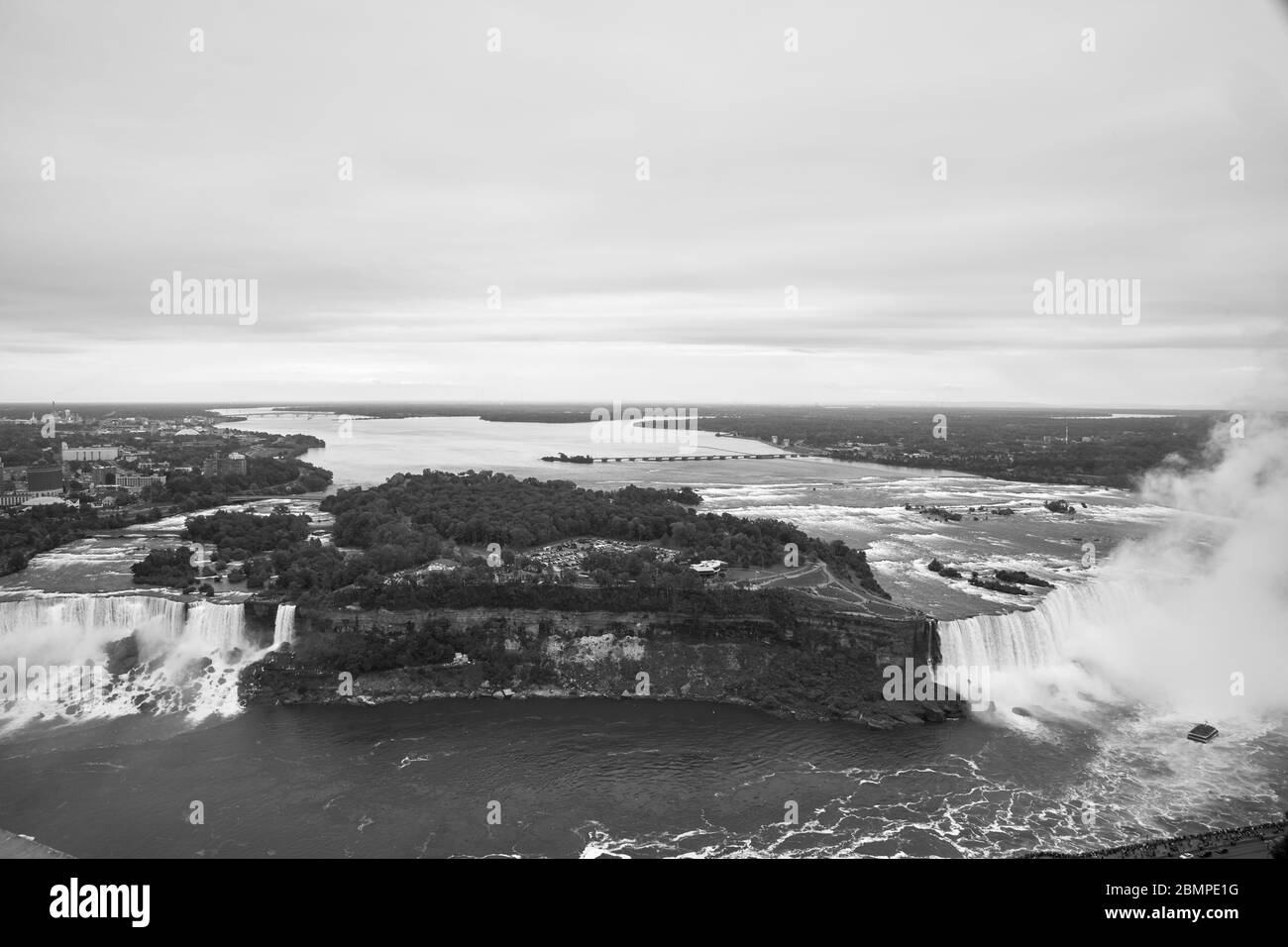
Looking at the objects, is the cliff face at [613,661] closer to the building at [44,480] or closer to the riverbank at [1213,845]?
the riverbank at [1213,845]

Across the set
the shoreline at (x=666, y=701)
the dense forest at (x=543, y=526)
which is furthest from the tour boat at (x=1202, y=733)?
the dense forest at (x=543, y=526)

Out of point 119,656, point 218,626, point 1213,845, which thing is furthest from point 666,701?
point 119,656

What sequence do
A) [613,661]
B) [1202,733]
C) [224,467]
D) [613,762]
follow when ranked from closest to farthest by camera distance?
[613,762], [1202,733], [613,661], [224,467]

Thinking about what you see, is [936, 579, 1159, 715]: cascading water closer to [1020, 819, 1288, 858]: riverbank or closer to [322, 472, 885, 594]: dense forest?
[322, 472, 885, 594]: dense forest

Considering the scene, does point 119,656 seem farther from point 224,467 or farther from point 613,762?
point 224,467
